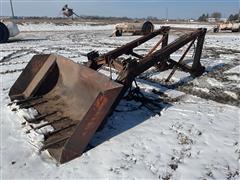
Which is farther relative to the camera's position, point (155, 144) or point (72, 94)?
point (72, 94)

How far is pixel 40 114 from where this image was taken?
4789 mm

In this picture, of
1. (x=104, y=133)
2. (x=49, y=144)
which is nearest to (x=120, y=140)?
(x=104, y=133)

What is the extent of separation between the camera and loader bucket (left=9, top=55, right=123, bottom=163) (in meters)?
3.74

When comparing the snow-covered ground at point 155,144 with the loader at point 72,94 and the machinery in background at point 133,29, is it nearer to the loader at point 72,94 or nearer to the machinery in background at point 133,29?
the loader at point 72,94

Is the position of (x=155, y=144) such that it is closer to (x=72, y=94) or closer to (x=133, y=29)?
(x=72, y=94)

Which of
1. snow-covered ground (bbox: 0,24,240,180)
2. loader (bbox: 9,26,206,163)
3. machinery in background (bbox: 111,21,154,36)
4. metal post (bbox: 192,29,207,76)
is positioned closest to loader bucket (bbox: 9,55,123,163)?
loader (bbox: 9,26,206,163)

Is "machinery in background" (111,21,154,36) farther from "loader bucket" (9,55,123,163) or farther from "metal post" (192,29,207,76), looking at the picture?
"loader bucket" (9,55,123,163)

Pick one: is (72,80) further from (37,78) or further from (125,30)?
(125,30)

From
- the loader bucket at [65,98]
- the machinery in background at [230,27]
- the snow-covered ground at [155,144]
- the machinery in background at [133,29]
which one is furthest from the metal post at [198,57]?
the machinery in background at [230,27]

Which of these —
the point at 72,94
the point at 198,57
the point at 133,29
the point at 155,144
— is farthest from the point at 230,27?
the point at 155,144

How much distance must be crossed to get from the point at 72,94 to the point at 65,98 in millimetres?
158

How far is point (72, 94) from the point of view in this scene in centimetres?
Answer: 512

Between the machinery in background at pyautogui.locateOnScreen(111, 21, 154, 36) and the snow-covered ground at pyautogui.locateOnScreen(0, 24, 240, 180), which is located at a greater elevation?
the snow-covered ground at pyautogui.locateOnScreen(0, 24, 240, 180)

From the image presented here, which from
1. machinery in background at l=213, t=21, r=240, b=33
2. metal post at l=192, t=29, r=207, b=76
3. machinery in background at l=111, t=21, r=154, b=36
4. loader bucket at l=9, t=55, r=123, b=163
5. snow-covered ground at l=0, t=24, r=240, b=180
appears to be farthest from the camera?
machinery in background at l=213, t=21, r=240, b=33
